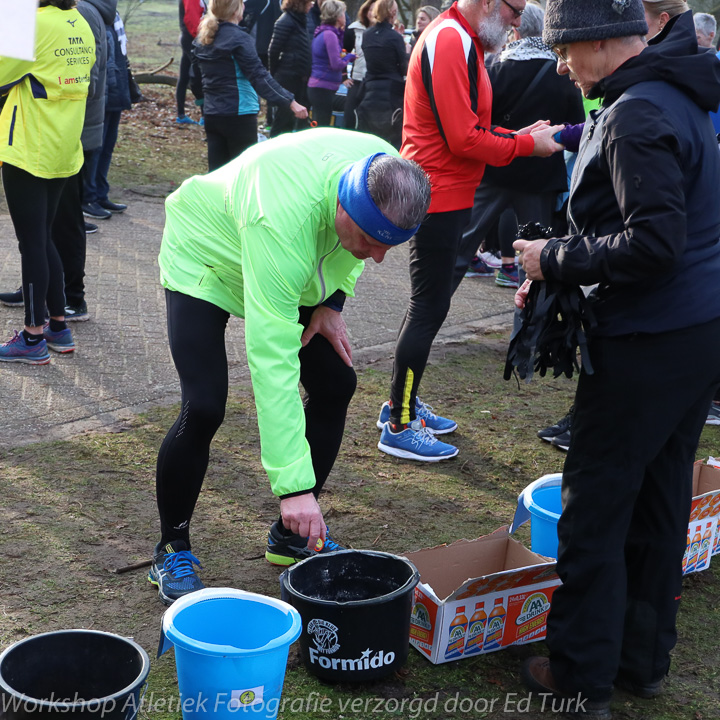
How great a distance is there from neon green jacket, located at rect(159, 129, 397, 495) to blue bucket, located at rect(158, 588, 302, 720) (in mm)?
344

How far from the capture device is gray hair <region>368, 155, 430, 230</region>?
100 inches

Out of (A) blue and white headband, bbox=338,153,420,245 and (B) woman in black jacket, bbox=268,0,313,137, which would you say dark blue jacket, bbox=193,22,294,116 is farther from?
(A) blue and white headband, bbox=338,153,420,245

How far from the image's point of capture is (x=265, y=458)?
2.61 m

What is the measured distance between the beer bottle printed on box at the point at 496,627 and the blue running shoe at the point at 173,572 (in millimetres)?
1001

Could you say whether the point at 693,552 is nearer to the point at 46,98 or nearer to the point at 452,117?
the point at 452,117

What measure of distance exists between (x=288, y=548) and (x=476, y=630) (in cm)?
85

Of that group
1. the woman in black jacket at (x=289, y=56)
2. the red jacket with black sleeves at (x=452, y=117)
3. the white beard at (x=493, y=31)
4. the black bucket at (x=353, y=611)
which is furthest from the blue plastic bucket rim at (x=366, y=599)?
the woman in black jacket at (x=289, y=56)

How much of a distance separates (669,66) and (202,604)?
188cm

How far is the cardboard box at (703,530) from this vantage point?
355 centimetres

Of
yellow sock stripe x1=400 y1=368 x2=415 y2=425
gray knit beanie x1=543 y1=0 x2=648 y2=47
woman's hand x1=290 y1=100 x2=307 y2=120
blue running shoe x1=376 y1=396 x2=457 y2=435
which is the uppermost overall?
gray knit beanie x1=543 y1=0 x2=648 y2=47

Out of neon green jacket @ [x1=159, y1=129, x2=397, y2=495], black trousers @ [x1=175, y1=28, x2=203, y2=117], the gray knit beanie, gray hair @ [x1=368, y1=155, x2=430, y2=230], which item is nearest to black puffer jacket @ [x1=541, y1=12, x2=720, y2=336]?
the gray knit beanie

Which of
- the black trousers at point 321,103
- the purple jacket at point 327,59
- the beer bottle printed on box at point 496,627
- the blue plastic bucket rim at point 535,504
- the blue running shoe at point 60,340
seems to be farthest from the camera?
the black trousers at point 321,103

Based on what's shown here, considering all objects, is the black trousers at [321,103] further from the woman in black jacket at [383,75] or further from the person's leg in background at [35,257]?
the person's leg in background at [35,257]

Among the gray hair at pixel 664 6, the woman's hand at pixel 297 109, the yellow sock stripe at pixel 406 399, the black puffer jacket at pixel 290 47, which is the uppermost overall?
the gray hair at pixel 664 6
